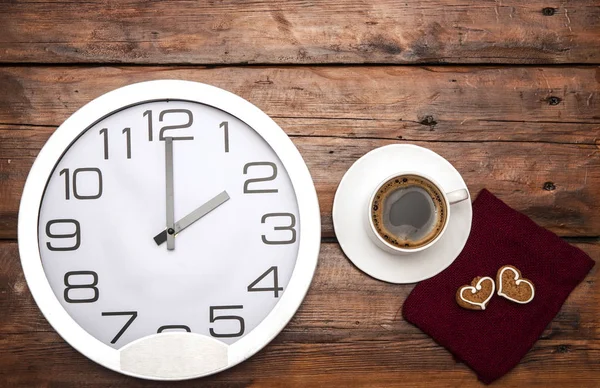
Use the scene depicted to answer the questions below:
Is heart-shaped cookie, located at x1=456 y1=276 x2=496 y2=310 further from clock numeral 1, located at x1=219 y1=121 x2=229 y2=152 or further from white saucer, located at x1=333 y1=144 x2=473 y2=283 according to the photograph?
clock numeral 1, located at x1=219 y1=121 x2=229 y2=152

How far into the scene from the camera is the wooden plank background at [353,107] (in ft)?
3.56

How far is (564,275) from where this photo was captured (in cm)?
110

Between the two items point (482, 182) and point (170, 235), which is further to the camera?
point (482, 182)

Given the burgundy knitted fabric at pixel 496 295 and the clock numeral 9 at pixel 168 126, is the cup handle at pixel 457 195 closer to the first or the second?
the burgundy knitted fabric at pixel 496 295

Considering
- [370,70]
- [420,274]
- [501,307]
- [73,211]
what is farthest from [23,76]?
[501,307]

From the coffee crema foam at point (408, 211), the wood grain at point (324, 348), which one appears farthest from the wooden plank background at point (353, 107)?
the coffee crema foam at point (408, 211)

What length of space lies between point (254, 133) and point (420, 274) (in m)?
0.37

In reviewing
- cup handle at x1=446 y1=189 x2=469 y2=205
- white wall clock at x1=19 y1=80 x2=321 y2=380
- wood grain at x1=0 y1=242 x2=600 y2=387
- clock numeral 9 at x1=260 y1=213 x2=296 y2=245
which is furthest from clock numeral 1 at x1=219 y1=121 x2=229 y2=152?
cup handle at x1=446 y1=189 x2=469 y2=205

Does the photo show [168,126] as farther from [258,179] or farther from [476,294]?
[476,294]

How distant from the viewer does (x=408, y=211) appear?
1.02 metres

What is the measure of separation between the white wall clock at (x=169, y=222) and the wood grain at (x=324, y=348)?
0.08 metres

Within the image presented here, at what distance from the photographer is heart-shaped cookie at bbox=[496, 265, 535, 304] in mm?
1078

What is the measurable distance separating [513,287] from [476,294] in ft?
0.22

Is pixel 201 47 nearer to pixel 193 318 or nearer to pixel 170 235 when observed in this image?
pixel 170 235
